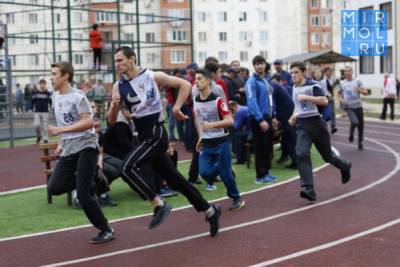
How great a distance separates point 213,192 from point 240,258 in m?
3.93

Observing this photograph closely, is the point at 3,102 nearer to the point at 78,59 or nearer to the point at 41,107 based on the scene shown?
the point at 41,107

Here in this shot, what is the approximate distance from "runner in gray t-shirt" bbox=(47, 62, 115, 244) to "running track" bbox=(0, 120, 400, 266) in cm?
59

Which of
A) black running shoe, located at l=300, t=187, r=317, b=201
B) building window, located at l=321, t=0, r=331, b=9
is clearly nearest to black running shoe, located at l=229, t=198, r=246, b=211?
black running shoe, located at l=300, t=187, r=317, b=201

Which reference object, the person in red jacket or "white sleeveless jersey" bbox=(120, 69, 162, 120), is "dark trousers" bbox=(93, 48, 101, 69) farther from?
"white sleeveless jersey" bbox=(120, 69, 162, 120)

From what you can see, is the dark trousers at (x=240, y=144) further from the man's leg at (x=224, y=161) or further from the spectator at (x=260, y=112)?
the man's leg at (x=224, y=161)

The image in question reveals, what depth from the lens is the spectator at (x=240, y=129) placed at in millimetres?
12773

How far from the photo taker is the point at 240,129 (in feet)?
42.3

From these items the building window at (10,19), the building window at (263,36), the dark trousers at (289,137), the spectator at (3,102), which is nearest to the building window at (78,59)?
the building window at (10,19)

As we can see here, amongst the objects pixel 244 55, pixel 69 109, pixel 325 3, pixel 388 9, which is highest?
pixel 325 3

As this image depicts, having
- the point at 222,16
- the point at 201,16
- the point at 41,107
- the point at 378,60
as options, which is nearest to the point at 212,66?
the point at 41,107

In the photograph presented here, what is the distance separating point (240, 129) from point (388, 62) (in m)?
35.9

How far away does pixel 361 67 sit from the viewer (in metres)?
49.7

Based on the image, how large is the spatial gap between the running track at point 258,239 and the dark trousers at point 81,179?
39 centimetres

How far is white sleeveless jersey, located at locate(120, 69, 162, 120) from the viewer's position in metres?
6.53
